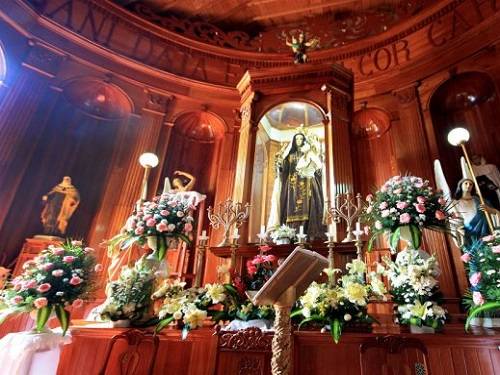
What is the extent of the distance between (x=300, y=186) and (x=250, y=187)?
825mm

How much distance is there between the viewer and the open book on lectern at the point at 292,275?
1.78m

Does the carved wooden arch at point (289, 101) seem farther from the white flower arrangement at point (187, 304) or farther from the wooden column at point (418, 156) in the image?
the white flower arrangement at point (187, 304)

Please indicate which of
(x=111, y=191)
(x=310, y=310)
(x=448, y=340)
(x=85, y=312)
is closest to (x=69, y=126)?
(x=111, y=191)

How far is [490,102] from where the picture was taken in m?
5.98

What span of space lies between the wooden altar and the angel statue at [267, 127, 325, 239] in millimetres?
2283

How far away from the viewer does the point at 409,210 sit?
3146mm

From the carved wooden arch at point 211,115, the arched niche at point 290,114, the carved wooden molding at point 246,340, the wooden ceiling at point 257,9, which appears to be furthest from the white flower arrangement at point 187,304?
the wooden ceiling at point 257,9

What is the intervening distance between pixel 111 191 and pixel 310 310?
4794mm

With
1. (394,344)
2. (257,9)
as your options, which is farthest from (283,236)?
(257,9)

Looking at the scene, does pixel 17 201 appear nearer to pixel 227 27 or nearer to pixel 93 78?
pixel 93 78

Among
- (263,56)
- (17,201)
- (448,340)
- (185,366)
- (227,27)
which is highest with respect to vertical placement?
(227,27)

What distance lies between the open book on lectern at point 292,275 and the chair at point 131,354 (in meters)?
0.95

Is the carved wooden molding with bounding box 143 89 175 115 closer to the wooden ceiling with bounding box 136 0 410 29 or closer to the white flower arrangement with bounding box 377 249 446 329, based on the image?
the wooden ceiling with bounding box 136 0 410 29

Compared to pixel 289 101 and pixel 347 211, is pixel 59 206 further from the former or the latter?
pixel 347 211
